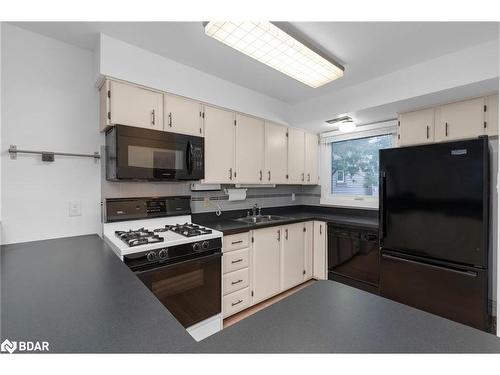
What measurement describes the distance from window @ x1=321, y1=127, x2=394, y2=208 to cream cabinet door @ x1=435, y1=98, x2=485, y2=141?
699 millimetres

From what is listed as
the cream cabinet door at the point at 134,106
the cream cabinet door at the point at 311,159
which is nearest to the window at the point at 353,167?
the cream cabinet door at the point at 311,159

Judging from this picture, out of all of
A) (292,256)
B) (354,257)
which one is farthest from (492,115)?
(292,256)

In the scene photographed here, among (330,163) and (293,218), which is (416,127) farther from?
(293,218)

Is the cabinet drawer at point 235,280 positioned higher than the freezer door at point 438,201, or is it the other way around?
the freezer door at point 438,201

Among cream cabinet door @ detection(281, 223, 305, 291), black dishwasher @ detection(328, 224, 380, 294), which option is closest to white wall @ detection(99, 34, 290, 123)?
cream cabinet door @ detection(281, 223, 305, 291)

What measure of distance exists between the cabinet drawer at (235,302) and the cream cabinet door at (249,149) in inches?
44.6

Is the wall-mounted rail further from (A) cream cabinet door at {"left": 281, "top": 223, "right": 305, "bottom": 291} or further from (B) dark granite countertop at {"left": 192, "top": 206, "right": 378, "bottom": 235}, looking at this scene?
(A) cream cabinet door at {"left": 281, "top": 223, "right": 305, "bottom": 291}

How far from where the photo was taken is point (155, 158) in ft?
6.21

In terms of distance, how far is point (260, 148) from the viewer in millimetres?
2752

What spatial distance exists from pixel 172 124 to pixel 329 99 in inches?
69.6

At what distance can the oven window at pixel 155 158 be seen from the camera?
178 cm

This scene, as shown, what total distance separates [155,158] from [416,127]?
2486 millimetres

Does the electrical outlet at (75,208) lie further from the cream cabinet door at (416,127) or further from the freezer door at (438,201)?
the cream cabinet door at (416,127)

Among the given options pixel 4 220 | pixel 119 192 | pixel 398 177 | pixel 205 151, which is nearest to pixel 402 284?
pixel 398 177
